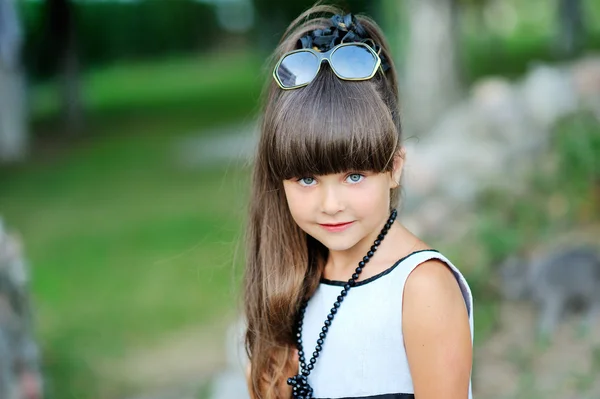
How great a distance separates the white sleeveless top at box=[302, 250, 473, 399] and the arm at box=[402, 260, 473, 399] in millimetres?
28

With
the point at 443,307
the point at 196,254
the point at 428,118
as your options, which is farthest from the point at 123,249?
the point at 443,307

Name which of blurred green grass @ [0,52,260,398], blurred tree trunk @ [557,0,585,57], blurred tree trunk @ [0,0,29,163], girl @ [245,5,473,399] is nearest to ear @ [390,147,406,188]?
girl @ [245,5,473,399]

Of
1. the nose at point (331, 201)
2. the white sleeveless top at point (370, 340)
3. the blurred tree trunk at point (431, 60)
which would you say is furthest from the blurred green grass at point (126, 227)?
the blurred tree trunk at point (431, 60)

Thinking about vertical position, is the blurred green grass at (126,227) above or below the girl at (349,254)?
below

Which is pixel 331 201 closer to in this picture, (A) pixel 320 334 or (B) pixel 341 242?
(B) pixel 341 242

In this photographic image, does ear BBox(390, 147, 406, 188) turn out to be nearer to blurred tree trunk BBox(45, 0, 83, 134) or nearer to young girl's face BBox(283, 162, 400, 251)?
young girl's face BBox(283, 162, 400, 251)

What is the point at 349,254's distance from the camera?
5.69 ft

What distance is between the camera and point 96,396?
4062 mm

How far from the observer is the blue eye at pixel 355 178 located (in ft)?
5.22

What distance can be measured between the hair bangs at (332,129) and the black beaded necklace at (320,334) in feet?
0.56

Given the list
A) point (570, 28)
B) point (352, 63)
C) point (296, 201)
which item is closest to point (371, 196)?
point (296, 201)

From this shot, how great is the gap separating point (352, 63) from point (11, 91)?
8.42m

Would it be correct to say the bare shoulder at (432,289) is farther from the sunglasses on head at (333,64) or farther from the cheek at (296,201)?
the sunglasses on head at (333,64)

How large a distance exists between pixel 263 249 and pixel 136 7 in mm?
16005
